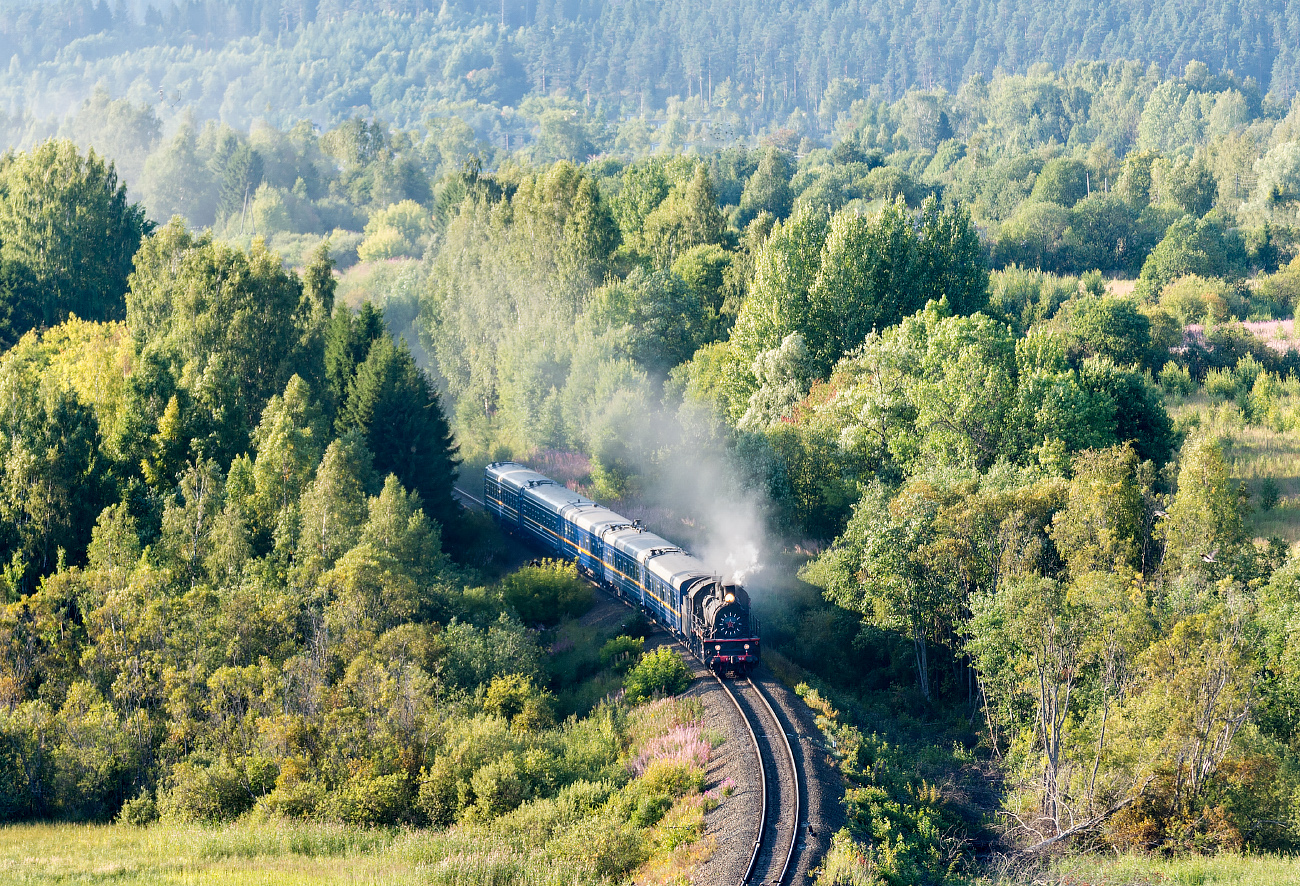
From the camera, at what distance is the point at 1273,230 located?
12850 centimetres

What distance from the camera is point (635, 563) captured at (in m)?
51.4

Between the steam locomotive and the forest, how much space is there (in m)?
1.79

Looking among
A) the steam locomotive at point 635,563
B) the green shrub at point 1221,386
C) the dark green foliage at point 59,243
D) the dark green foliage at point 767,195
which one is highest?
the dark green foliage at point 767,195

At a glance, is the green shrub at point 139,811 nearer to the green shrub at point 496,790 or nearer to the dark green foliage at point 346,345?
the green shrub at point 496,790

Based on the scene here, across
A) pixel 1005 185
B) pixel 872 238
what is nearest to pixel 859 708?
pixel 872 238

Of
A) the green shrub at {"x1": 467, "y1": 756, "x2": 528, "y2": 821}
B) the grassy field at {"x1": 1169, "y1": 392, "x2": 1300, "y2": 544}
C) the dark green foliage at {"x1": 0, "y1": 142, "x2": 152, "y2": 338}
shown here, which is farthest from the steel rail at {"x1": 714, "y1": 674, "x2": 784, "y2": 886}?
the dark green foliage at {"x1": 0, "y1": 142, "x2": 152, "y2": 338}

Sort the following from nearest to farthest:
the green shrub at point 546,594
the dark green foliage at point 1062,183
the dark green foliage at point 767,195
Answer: the green shrub at point 546,594, the dark green foliage at point 1062,183, the dark green foliage at point 767,195

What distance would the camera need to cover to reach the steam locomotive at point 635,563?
1734 inches

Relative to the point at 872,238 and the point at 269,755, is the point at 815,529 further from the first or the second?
the point at 269,755

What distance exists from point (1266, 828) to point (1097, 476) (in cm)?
1590

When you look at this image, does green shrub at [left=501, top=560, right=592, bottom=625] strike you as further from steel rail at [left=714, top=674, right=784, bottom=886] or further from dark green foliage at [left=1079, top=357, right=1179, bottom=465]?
dark green foliage at [left=1079, top=357, right=1179, bottom=465]

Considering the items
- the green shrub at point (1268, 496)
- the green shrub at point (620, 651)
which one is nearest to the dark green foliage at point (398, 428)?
the green shrub at point (620, 651)

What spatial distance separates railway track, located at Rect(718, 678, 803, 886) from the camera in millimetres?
29953

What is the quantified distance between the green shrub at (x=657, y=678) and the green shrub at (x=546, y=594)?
31.2 feet
